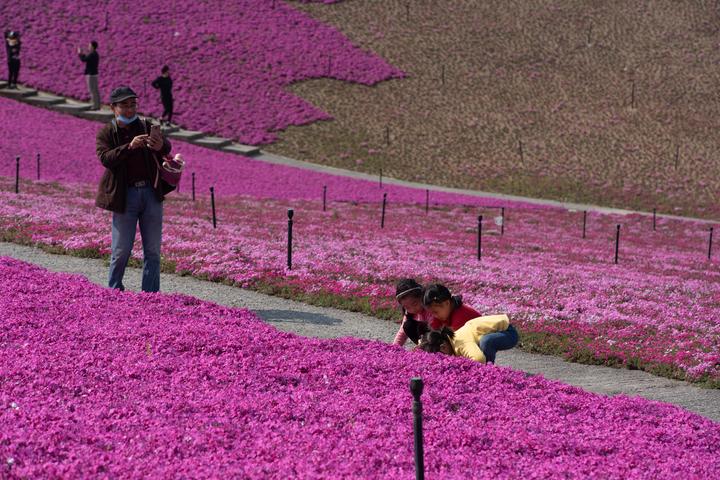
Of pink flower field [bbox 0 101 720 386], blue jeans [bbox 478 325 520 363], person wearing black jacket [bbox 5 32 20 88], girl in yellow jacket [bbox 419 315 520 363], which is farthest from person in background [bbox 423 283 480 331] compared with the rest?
person wearing black jacket [bbox 5 32 20 88]

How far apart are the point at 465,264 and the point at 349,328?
25.0 ft

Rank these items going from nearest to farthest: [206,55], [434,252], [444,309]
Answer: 1. [444,309]
2. [434,252]
3. [206,55]

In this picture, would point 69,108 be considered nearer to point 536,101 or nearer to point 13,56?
point 13,56

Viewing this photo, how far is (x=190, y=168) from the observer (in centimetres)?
4216

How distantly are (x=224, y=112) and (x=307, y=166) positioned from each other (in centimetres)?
787

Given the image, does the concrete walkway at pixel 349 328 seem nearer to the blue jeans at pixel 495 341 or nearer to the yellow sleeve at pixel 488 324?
the blue jeans at pixel 495 341

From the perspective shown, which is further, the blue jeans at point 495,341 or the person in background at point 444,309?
the blue jeans at point 495,341

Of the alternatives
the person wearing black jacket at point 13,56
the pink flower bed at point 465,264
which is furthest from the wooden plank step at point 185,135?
the pink flower bed at point 465,264

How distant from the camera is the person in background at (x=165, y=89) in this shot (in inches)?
1852

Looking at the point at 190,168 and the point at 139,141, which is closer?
the point at 139,141

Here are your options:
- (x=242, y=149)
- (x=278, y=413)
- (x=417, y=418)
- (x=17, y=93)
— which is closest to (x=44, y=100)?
(x=17, y=93)

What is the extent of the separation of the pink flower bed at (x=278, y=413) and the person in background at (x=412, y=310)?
41 cm

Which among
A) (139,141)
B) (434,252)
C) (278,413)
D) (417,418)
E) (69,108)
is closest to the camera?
(417,418)

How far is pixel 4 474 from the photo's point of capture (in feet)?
23.3
